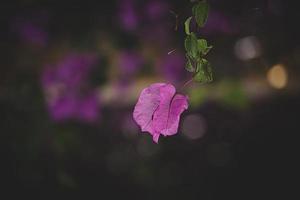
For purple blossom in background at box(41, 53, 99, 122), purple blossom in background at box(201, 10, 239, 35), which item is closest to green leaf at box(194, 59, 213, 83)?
purple blossom in background at box(41, 53, 99, 122)

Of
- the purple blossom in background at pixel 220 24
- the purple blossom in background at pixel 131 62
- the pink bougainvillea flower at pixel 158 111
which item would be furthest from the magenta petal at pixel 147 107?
the purple blossom in background at pixel 131 62

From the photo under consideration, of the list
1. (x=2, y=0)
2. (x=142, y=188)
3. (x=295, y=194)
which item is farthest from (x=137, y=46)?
(x=295, y=194)

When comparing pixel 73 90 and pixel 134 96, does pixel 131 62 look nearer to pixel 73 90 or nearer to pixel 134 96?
pixel 73 90

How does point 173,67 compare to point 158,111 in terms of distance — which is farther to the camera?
point 173,67

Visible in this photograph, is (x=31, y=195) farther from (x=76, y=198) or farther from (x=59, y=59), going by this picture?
(x=59, y=59)

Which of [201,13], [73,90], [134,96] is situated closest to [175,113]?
[201,13]
